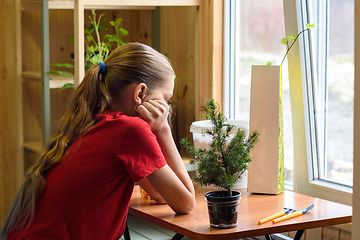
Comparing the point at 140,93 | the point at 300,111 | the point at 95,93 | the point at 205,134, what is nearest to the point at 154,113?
the point at 140,93

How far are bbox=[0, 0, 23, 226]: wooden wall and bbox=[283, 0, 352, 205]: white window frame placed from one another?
5.48ft

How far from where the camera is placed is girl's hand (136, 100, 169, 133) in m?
1.17

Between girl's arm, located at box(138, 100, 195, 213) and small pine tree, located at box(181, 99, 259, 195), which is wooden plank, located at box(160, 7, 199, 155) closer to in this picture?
girl's arm, located at box(138, 100, 195, 213)

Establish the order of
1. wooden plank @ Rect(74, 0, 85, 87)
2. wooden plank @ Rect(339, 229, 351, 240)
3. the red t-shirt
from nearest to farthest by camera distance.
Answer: the red t-shirt, wooden plank @ Rect(339, 229, 351, 240), wooden plank @ Rect(74, 0, 85, 87)

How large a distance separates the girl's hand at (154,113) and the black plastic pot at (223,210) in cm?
27

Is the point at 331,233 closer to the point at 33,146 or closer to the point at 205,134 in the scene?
the point at 205,134

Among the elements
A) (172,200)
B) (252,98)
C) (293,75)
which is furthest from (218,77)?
(172,200)

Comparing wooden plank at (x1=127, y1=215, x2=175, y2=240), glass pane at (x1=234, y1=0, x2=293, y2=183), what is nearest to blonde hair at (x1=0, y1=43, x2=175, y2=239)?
glass pane at (x1=234, y1=0, x2=293, y2=183)

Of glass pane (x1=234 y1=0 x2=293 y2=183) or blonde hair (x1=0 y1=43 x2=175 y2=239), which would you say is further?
glass pane (x1=234 y1=0 x2=293 y2=183)

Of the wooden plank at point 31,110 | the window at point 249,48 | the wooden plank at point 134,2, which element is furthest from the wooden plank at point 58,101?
the window at point 249,48

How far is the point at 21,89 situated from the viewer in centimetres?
256

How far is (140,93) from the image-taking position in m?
1.19

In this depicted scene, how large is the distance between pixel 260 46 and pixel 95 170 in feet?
4.29

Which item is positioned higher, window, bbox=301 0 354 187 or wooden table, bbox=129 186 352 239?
window, bbox=301 0 354 187
